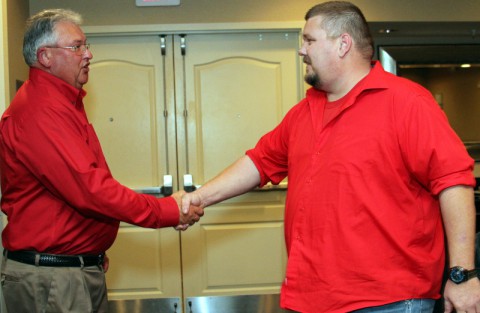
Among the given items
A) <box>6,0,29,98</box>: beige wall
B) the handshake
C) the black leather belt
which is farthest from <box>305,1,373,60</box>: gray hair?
<box>6,0,29,98</box>: beige wall

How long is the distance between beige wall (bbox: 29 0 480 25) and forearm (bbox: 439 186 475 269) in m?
2.54

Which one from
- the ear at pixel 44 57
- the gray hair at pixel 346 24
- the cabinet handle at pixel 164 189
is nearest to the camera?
the gray hair at pixel 346 24

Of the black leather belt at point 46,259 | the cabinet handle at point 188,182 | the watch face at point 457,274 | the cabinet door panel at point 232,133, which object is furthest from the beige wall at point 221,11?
the watch face at point 457,274

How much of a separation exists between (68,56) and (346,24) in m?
1.05

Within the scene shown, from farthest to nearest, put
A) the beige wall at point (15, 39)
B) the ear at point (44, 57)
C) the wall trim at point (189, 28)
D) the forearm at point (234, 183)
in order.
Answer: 1. the wall trim at point (189, 28)
2. the beige wall at point (15, 39)
3. the forearm at point (234, 183)
4. the ear at point (44, 57)

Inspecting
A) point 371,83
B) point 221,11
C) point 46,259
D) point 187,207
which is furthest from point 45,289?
point 221,11

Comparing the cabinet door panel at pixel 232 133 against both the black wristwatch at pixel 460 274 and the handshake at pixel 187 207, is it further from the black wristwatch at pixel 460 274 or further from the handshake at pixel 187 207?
the black wristwatch at pixel 460 274

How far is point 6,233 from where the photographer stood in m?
Answer: 2.11

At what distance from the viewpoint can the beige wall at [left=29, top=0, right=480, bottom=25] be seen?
390cm

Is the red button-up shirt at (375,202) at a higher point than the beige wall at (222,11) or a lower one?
lower

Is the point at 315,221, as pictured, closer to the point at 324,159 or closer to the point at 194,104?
the point at 324,159

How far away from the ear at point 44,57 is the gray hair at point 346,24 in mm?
1011

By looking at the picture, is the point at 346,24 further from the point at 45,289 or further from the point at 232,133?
the point at 232,133

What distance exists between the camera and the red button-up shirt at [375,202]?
1677mm
